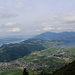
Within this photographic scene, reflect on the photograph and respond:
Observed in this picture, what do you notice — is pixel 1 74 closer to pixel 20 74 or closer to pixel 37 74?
pixel 20 74

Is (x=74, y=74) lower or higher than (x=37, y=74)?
higher

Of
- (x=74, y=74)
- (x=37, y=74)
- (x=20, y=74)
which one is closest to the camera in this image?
(x=74, y=74)

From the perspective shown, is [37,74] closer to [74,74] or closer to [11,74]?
[11,74]

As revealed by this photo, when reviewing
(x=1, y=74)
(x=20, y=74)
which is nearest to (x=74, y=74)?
(x=20, y=74)

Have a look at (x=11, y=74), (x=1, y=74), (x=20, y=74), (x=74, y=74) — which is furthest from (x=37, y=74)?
(x=74, y=74)

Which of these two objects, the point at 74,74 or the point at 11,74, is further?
the point at 11,74

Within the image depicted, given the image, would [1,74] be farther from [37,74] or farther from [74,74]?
[74,74]

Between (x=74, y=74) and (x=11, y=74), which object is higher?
(x=74, y=74)

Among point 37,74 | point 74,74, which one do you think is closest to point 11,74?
point 37,74

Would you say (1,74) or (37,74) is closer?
(37,74)

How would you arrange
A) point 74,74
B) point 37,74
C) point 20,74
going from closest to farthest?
point 74,74
point 37,74
point 20,74
